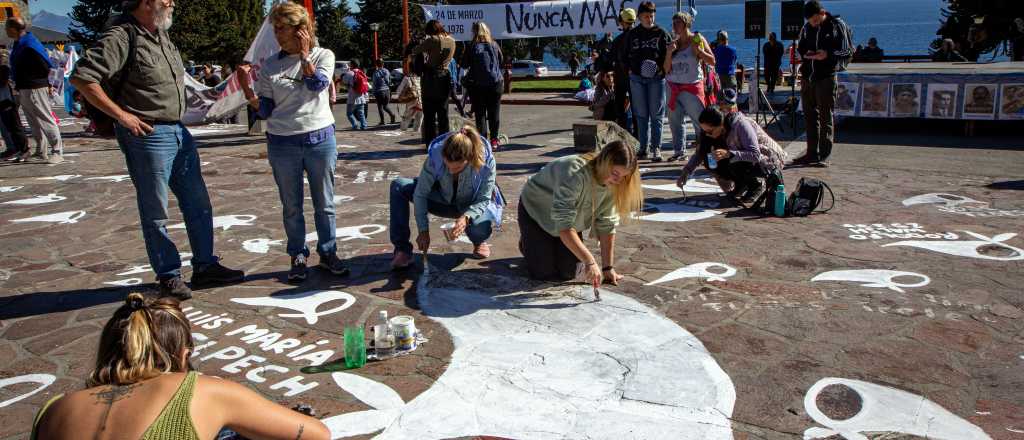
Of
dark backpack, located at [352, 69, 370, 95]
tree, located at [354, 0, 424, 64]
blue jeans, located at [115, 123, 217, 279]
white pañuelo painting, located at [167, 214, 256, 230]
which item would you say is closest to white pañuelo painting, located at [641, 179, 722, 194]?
white pañuelo painting, located at [167, 214, 256, 230]

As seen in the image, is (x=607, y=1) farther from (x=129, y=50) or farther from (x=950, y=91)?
(x=129, y=50)

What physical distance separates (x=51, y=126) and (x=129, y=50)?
22.8 ft

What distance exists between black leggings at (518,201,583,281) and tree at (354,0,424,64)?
3822 cm

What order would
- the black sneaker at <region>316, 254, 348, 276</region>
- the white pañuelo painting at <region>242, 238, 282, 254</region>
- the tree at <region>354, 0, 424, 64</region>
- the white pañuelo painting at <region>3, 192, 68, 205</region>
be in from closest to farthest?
the black sneaker at <region>316, 254, 348, 276</region> → the white pañuelo painting at <region>242, 238, 282, 254</region> → the white pañuelo painting at <region>3, 192, 68, 205</region> → the tree at <region>354, 0, 424, 64</region>

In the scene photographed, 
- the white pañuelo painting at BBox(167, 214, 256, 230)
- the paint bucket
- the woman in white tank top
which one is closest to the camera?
the paint bucket

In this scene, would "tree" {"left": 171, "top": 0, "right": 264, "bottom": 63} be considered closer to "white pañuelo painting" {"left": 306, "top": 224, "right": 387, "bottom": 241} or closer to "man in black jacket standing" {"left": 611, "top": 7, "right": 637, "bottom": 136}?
"man in black jacket standing" {"left": 611, "top": 7, "right": 637, "bottom": 136}

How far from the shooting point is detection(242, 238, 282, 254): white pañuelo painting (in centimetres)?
588

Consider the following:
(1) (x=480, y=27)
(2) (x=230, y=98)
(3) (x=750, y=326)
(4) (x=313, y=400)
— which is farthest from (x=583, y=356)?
(2) (x=230, y=98)

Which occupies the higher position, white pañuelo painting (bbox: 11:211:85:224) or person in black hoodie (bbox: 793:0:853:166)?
person in black hoodie (bbox: 793:0:853:166)

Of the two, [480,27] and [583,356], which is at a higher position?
[480,27]

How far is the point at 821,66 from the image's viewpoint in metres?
8.41

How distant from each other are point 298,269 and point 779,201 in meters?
3.93

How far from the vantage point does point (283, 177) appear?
4.90 meters

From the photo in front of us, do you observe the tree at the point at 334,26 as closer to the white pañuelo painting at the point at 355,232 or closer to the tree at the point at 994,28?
the tree at the point at 994,28
